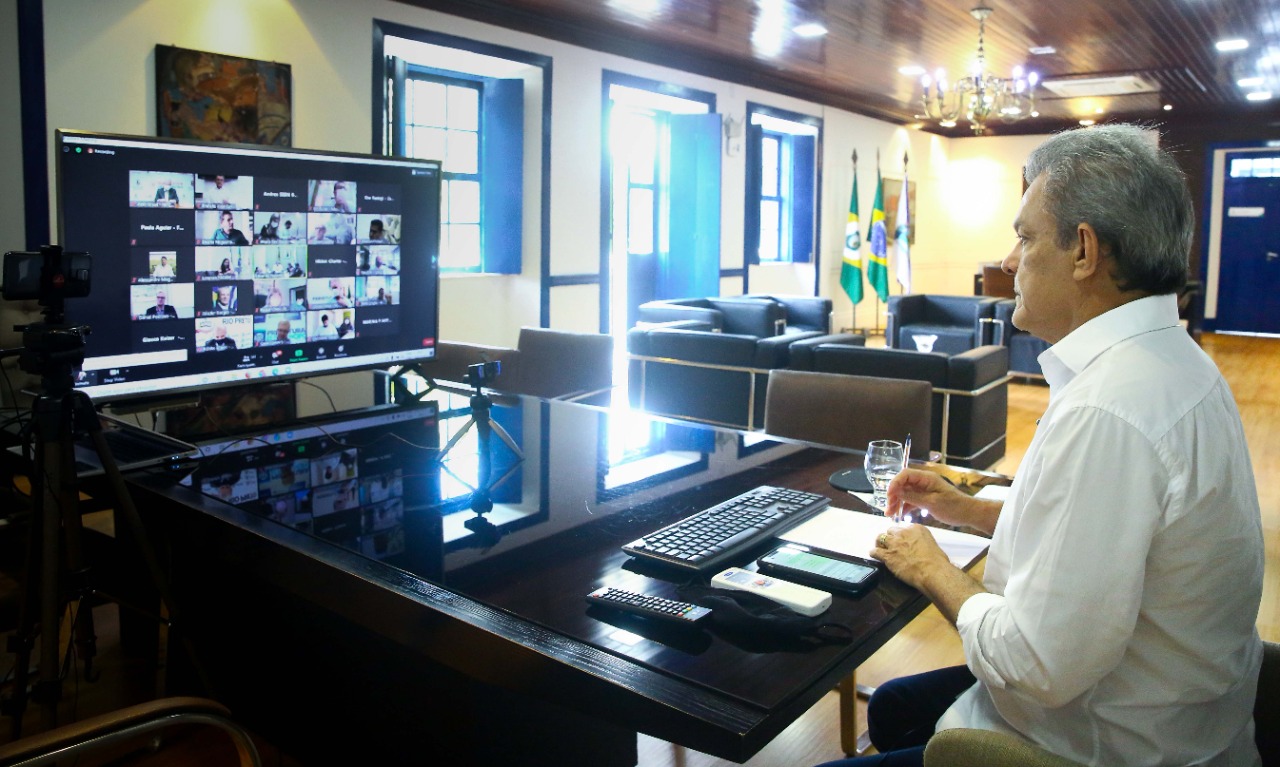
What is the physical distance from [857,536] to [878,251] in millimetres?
10640

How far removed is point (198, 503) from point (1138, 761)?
1.42 metres

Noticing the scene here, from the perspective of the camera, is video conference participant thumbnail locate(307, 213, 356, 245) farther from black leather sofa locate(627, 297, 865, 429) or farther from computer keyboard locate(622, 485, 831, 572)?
black leather sofa locate(627, 297, 865, 429)

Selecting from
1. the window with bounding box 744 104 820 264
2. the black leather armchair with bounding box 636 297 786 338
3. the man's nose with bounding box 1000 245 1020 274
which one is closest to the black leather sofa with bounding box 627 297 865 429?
the black leather armchair with bounding box 636 297 786 338

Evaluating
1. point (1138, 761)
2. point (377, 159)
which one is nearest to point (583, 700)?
point (1138, 761)

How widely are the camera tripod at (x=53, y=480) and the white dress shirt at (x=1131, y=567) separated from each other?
1389mm

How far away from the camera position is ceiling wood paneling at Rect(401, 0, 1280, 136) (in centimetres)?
670

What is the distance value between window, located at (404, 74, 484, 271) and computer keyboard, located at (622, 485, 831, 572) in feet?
17.8

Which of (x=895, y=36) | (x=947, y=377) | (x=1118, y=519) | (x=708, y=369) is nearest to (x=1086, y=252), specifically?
(x=1118, y=519)

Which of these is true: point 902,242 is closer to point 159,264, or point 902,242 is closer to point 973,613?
point 159,264

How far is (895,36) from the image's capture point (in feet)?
25.4

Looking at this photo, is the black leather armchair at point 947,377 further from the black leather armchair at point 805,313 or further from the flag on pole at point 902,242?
the flag on pole at point 902,242

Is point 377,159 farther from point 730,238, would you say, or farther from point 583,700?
point 730,238

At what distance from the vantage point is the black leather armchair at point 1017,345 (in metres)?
8.35

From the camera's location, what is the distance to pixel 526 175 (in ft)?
23.4
